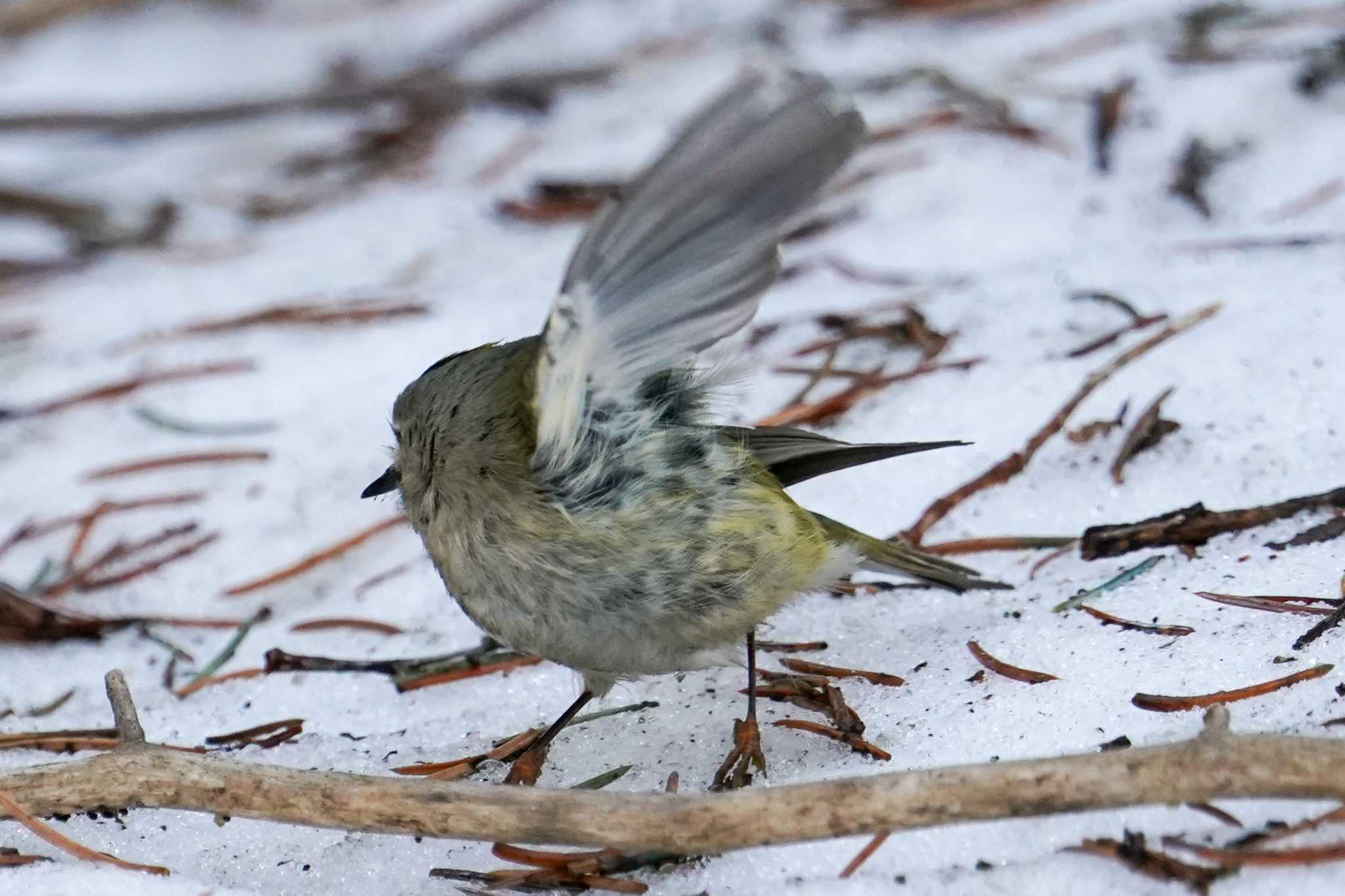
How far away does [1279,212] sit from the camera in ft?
14.0

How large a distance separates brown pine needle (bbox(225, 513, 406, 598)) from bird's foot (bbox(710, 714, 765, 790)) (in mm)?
1402

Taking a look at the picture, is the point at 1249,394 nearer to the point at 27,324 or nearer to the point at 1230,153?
the point at 1230,153

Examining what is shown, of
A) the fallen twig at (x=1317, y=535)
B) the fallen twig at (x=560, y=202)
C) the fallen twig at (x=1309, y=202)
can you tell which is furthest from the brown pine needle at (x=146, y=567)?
the fallen twig at (x=1309, y=202)

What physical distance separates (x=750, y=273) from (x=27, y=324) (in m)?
4.08

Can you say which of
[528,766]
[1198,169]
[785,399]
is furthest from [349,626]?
[1198,169]

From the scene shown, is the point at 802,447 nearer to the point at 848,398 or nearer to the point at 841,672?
the point at 841,672

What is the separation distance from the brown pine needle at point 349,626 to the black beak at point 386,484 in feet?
1.91

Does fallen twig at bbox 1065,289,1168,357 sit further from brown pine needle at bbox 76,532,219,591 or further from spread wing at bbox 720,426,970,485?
brown pine needle at bbox 76,532,219,591

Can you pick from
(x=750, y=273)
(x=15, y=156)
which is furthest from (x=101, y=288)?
(x=750, y=273)

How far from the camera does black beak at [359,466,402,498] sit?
2.92m

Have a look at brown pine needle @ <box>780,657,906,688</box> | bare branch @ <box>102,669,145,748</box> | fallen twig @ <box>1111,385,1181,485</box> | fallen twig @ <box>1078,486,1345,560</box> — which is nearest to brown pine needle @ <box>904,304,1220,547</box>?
fallen twig @ <box>1111,385,1181,485</box>

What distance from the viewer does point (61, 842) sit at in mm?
2369

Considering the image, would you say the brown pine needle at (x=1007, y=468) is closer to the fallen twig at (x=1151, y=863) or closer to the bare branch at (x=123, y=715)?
the fallen twig at (x=1151, y=863)

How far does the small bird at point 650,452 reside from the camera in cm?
212
